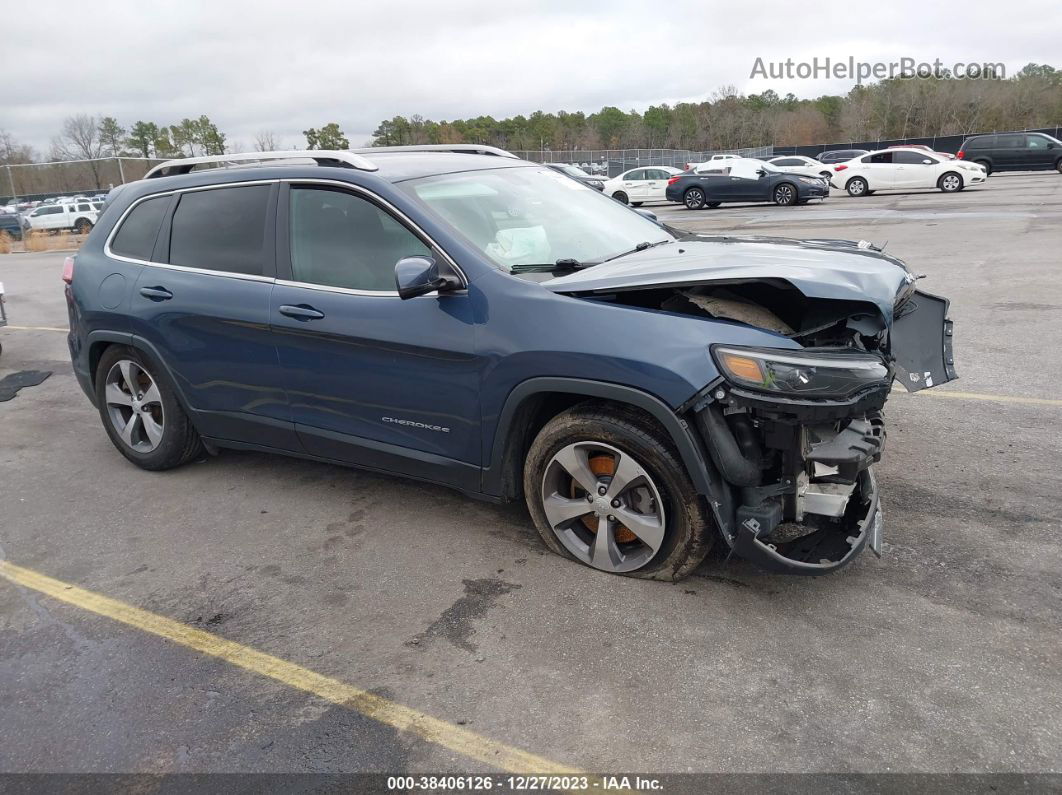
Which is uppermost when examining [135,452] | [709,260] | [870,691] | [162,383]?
[709,260]

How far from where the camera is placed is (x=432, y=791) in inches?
97.1

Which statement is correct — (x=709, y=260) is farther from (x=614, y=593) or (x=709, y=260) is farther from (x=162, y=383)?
(x=162, y=383)

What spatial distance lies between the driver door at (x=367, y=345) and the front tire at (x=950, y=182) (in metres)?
27.8

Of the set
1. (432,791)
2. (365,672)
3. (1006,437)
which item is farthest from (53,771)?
(1006,437)

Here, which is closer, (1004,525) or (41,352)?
(1004,525)

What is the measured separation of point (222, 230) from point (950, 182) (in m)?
28.0

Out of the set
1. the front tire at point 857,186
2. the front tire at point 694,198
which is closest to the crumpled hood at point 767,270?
the front tire at point 694,198

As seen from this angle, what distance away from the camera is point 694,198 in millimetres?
27734

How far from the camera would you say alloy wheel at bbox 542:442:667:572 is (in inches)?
134

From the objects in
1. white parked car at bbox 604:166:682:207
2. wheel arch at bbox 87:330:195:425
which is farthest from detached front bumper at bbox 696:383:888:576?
white parked car at bbox 604:166:682:207

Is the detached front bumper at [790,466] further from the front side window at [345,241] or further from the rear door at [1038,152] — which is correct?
the rear door at [1038,152]

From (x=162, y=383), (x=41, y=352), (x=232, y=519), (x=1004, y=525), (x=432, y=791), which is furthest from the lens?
(x=41, y=352)

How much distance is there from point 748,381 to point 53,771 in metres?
2.71

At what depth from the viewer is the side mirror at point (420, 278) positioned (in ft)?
11.4
